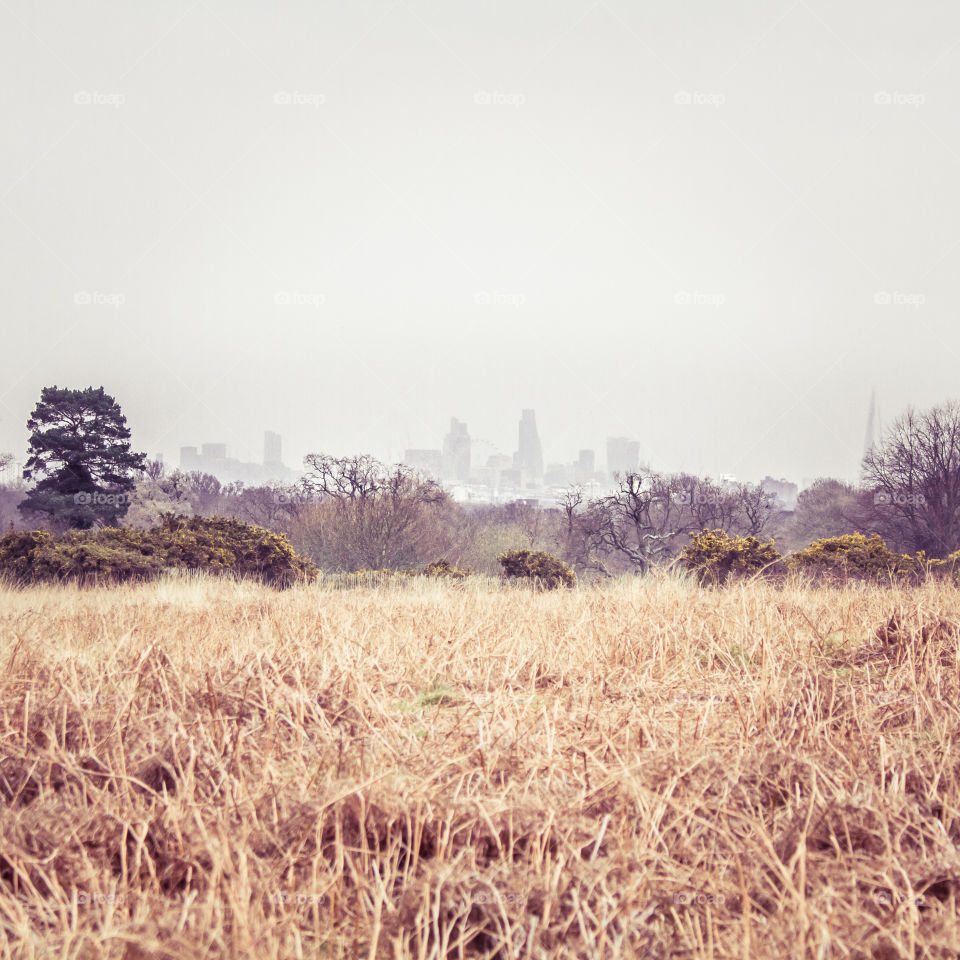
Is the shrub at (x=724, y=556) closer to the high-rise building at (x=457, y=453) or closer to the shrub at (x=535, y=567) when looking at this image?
the shrub at (x=535, y=567)

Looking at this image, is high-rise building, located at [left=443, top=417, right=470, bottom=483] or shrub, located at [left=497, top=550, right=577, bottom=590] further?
high-rise building, located at [left=443, top=417, right=470, bottom=483]

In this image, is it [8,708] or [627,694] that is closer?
[8,708]

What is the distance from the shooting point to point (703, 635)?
4.85m

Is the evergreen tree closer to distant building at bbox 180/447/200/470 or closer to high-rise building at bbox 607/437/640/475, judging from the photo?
distant building at bbox 180/447/200/470

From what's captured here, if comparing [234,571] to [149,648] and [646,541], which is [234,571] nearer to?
[149,648]

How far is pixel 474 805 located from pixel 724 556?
43.0ft

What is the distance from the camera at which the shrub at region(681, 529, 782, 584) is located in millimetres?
14039

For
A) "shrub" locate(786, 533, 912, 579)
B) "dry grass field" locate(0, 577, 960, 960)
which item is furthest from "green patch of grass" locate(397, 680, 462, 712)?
"shrub" locate(786, 533, 912, 579)

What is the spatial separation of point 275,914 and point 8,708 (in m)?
2.00

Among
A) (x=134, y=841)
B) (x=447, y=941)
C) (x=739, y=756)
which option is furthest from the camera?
(x=739, y=756)

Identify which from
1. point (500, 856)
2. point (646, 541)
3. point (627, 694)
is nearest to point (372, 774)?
point (500, 856)

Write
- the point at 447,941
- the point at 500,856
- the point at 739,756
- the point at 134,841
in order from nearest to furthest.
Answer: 1. the point at 447,941
2. the point at 500,856
3. the point at 134,841
4. the point at 739,756

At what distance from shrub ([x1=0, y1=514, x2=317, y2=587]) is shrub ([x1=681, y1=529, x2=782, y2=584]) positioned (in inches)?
309

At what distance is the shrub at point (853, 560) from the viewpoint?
43.3ft
